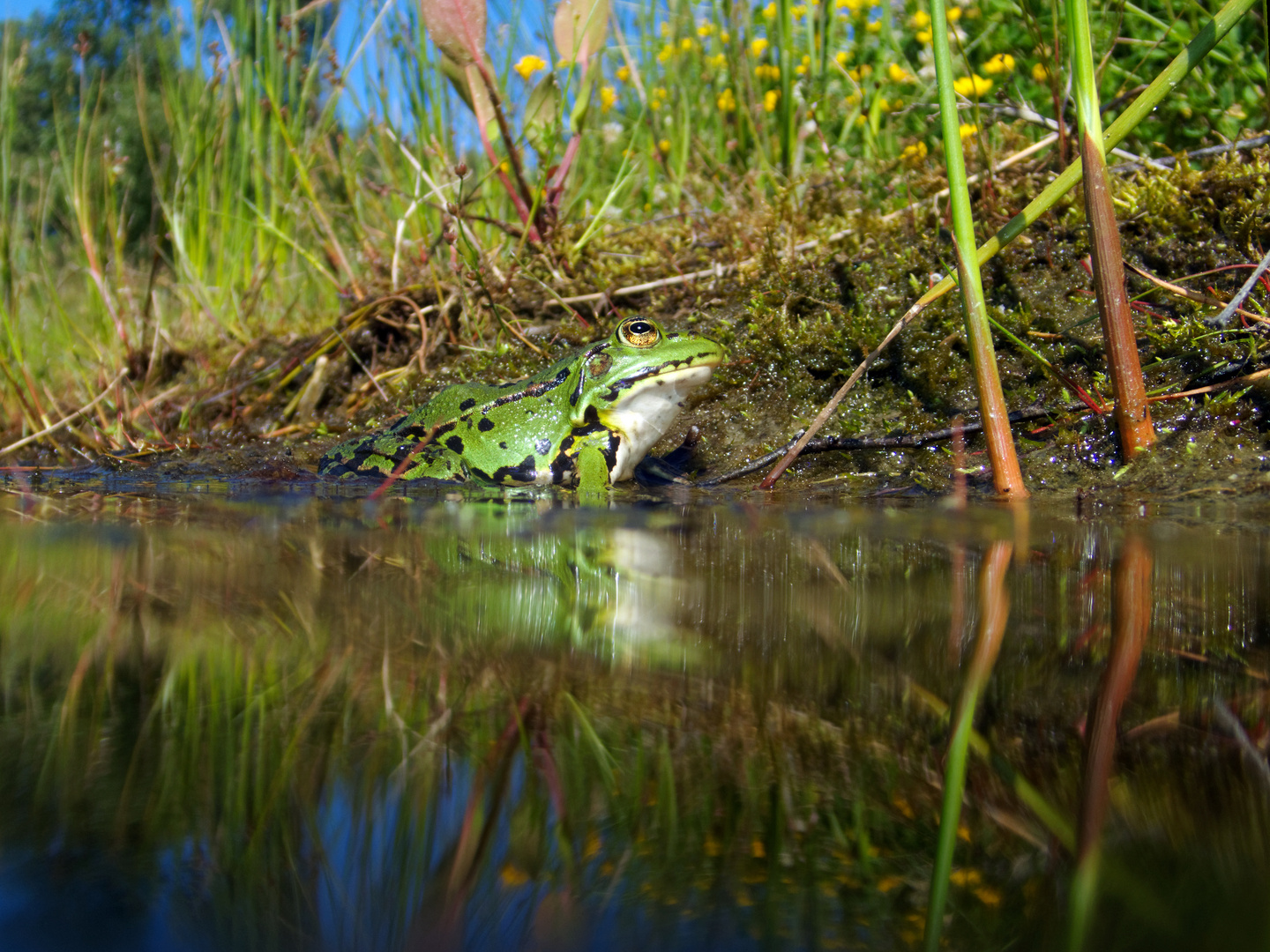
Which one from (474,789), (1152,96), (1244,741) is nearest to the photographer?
(474,789)

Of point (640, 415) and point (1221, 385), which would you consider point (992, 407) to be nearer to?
point (1221, 385)

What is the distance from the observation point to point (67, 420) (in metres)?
4.95

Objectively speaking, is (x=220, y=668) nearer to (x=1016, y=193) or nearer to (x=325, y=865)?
(x=325, y=865)

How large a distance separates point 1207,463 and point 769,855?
9.31 feet

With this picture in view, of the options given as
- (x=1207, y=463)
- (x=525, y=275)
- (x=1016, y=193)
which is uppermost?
(x=1016, y=193)

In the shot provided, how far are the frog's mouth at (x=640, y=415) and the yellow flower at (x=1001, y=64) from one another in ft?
7.22

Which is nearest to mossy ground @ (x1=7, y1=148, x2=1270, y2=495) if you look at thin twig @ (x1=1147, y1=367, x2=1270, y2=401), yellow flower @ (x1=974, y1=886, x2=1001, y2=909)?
thin twig @ (x1=1147, y1=367, x2=1270, y2=401)

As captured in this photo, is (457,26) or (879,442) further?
(457,26)

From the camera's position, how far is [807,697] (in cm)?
105

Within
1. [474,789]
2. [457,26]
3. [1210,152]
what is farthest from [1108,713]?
[457,26]

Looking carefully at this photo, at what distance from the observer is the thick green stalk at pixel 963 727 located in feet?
2.03

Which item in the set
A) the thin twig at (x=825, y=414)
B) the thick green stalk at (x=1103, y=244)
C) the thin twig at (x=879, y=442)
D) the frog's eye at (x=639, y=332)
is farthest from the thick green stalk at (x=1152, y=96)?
the frog's eye at (x=639, y=332)

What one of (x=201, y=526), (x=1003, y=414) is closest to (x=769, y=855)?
(x=1003, y=414)

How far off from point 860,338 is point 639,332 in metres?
0.94
